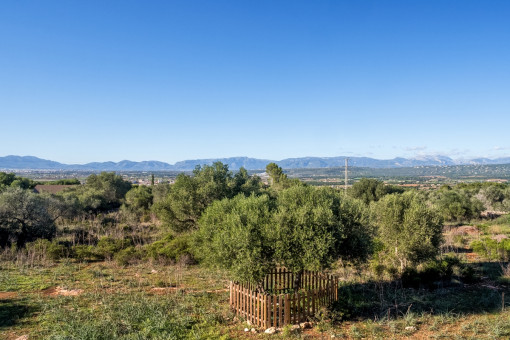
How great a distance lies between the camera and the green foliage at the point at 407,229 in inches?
613

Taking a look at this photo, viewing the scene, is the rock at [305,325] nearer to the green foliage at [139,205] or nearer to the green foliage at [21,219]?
the green foliage at [21,219]

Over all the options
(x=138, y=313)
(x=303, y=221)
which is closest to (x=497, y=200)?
(x=303, y=221)

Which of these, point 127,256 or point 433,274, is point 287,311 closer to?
point 433,274

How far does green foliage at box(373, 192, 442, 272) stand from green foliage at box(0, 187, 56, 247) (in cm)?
2514

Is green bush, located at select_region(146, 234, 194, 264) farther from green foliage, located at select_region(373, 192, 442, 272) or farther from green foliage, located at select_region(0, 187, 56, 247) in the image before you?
green foliage, located at select_region(373, 192, 442, 272)

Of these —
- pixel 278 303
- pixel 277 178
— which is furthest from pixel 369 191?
pixel 278 303

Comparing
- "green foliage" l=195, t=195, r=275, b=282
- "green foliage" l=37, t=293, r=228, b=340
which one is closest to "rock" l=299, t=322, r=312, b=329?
"green foliage" l=195, t=195, r=275, b=282

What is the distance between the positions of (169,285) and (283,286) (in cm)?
584

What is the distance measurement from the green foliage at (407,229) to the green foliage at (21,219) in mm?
25139

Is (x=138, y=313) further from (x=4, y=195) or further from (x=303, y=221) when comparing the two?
(x=4, y=195)

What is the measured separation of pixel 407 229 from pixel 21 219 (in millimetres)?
27247

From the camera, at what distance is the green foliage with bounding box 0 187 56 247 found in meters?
23.2

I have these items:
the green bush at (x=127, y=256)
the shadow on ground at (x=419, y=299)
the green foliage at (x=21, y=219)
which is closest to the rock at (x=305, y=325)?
the shadow on ground at (x=419, y=299)

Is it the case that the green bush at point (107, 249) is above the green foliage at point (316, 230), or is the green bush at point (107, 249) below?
below
